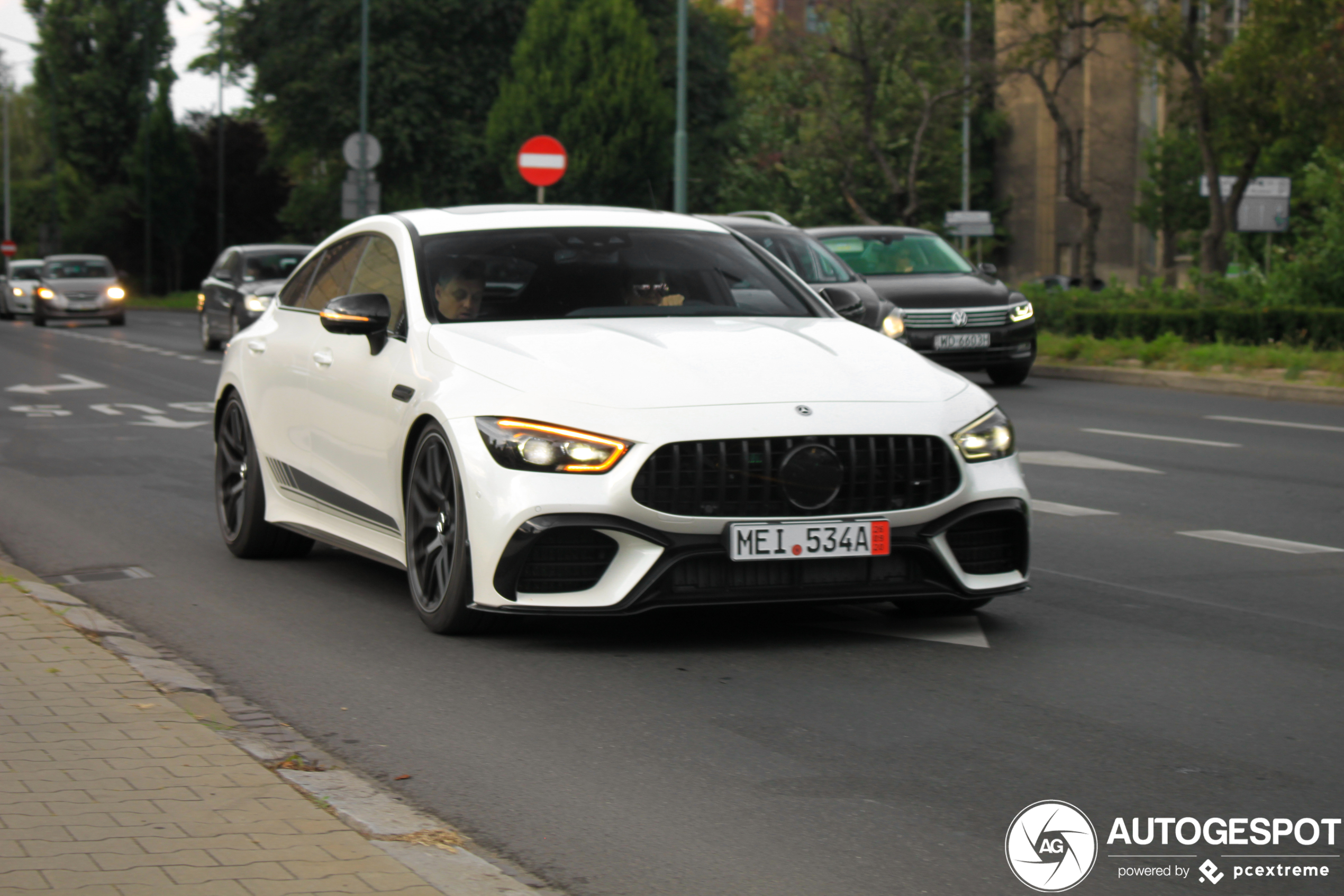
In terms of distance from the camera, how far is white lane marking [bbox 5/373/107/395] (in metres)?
21.3

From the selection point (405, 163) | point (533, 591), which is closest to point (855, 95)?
point (405, 163)

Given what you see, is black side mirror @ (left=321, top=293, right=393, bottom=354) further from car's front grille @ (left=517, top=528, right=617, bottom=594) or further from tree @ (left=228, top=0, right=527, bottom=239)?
tree @ (left=228, top=0, right=527, bottom=239)

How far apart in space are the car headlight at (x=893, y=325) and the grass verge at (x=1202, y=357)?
16.5ft

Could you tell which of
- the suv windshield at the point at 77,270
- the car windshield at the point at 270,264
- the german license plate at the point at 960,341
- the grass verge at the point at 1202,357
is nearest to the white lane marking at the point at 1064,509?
the german license plate at the point at 960,341

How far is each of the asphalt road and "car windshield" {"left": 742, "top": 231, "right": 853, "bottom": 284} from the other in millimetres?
7551

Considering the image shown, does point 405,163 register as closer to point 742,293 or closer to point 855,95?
point 855,95

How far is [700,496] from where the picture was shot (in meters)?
6.11

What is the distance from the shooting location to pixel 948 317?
20109mm

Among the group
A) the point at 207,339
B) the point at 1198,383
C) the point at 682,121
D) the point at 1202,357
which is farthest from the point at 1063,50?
the point at 1198,383

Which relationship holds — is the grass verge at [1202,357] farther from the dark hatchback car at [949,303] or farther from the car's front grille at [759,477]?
the car's front grille at [759,477]

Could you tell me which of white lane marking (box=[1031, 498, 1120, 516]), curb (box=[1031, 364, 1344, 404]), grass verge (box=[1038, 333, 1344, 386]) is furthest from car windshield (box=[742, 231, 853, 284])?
white lane marking (box=[1031, 498, 1120, 516])

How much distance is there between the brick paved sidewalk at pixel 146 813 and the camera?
12.6ft

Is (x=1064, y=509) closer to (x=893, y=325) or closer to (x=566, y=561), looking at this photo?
(x=566, y=561)

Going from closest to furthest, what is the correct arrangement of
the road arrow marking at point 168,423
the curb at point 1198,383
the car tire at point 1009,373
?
1. the road arrow marking at point 168,423
2. the curb at point 1198,383
3. the car tire at point 1009,373
